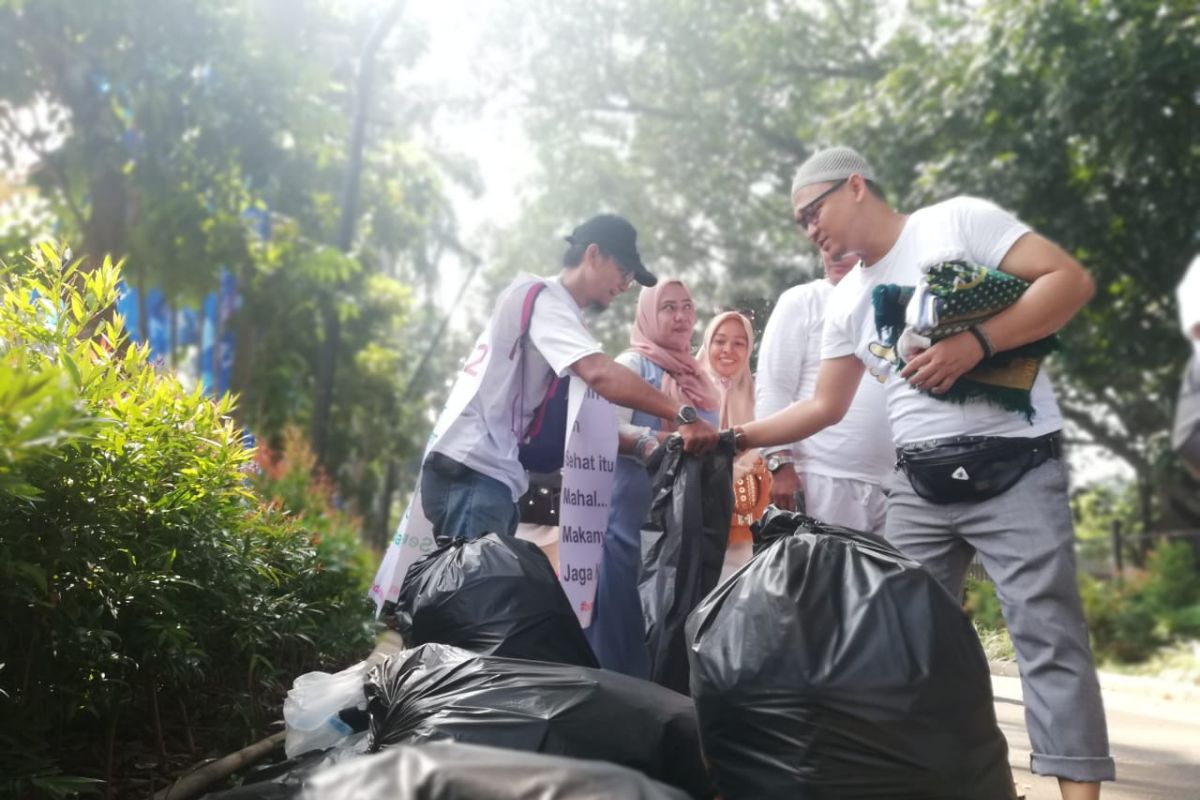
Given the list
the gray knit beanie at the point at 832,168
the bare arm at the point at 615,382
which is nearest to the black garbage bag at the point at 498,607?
the bare arm at the point at 615,382

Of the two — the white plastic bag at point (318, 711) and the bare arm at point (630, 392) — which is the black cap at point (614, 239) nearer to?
the bare arm at point (630, 392)

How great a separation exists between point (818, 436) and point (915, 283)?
108 cm

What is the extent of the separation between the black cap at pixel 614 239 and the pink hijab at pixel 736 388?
33.3 inches

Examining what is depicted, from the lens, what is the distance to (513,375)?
432 centimetres

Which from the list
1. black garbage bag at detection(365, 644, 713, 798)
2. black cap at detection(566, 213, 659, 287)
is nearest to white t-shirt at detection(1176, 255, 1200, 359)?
black garbage bag at detection(365, 644, 713, 798)

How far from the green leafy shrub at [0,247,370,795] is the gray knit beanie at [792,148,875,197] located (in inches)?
73.2

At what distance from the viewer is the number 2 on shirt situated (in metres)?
4.28

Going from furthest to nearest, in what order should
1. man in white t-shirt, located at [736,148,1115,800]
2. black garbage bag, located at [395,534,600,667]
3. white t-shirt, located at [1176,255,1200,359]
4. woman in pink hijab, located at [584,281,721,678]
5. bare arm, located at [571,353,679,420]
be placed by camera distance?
woman in pink hijab, located at [584,281,721,678]
bare arm, located at [571,353,679,420]
black garbage bag, located at [395,534,600,667]
man in white t-shirt, located at [736,148,1115,800]
white t-shirt, located at [1176,255,1200,359]

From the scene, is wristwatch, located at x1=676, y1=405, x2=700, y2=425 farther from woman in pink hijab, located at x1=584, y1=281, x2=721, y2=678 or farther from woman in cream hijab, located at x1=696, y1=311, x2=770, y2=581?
woman in cream hijab, located at x1=696, y1=311, x2=770, y2=581

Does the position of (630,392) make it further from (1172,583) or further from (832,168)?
(1172,583)

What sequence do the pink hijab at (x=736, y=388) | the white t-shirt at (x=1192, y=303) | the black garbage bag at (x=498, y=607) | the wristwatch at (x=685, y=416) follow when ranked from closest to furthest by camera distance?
1. the white t-shirt at (x=1192, y=303)
2. the black garbage bag at (x=498, y=607)
3. the wristwatch at (x=685, y=416)
4. the pink hijab at (x=736, y=388)

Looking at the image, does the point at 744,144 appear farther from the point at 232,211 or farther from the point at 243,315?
the point at 232,211

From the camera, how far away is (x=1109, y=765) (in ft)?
9.84

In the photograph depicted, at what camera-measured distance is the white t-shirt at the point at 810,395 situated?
428 cm
